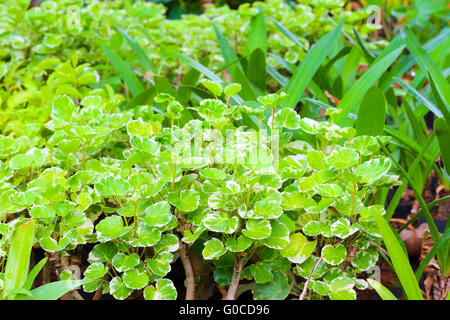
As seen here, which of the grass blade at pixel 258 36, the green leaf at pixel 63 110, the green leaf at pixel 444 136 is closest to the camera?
the green leaf at pixel 444 136

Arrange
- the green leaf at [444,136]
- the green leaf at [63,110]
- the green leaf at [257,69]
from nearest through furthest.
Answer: the green leaf at [444,136], the green leaf at [63,110], the green leaf at [257,69]

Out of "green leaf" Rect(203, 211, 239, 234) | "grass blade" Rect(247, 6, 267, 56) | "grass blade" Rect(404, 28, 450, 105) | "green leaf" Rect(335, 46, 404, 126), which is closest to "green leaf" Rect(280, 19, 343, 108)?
"green leaf" Rect(335, 46, 404, 126)

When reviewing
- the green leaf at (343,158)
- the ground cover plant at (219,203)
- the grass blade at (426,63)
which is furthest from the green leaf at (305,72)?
the green leaf at (343,158)

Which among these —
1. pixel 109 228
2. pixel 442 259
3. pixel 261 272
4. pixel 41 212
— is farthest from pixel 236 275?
pixel 442 259

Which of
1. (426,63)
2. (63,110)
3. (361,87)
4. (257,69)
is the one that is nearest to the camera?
(63,110)

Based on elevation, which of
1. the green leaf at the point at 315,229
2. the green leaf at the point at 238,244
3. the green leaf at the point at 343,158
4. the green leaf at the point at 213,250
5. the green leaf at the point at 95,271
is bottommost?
the green leaf at the point at 95,271

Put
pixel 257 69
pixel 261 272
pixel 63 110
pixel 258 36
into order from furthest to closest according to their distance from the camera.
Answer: pixel 258 36
pixel 257 69
pixel 63 110
pixel 261 272

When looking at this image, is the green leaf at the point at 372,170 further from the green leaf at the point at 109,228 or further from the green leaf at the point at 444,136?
the green leaf at the point at 109,228

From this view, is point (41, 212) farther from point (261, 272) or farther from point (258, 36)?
point (258, 36)

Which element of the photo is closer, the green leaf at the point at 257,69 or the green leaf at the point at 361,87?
the green leaf at the point at 361,87
